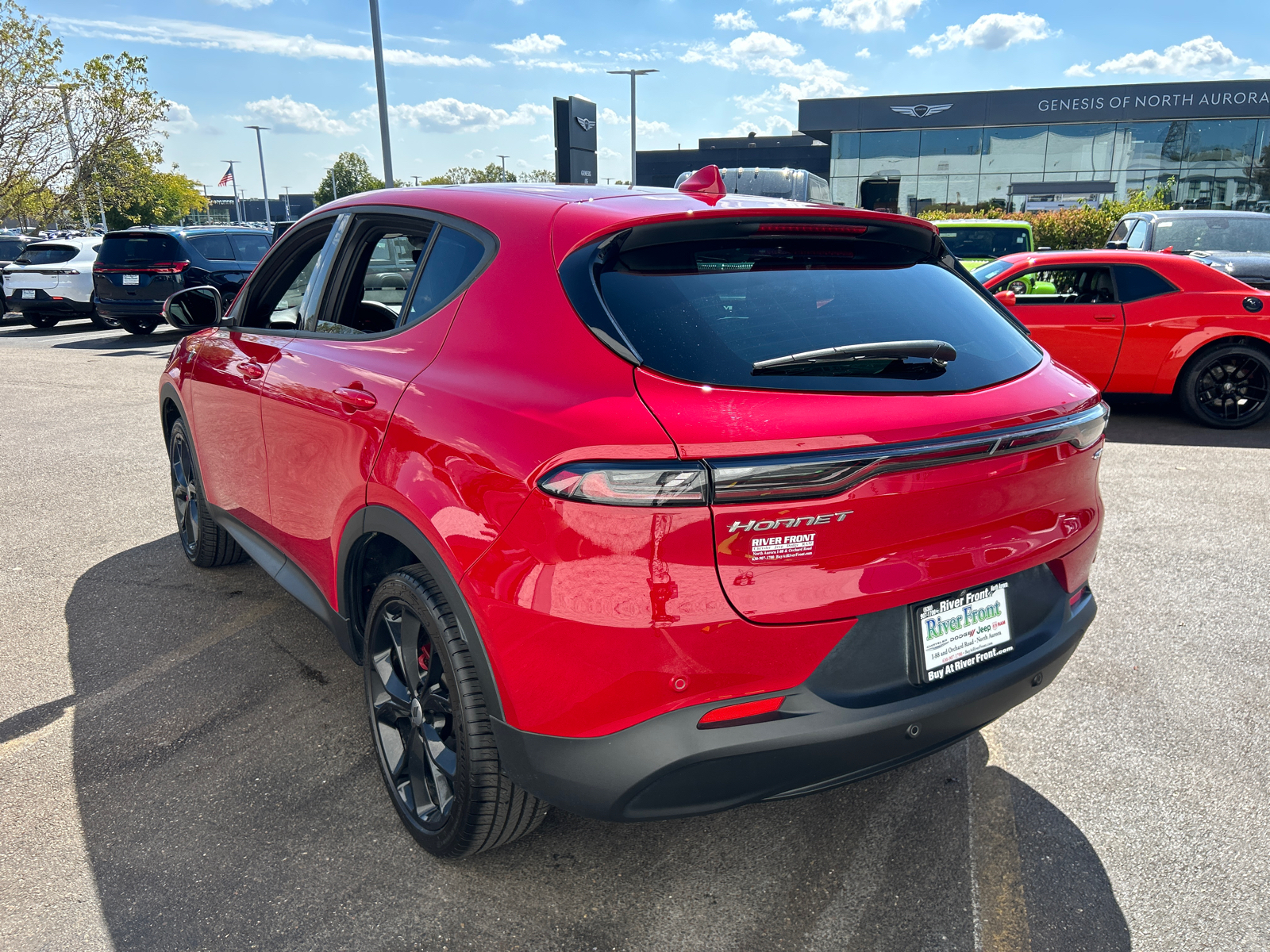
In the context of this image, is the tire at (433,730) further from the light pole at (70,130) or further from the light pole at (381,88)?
the light pole at (70,130)

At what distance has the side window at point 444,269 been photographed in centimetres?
242

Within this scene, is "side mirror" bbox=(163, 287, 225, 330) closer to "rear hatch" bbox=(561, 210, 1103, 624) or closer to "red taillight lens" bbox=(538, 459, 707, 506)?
"rear hatch" bbox=(561, 210, 1103, 624)

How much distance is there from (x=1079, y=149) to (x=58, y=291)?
39.6 meters

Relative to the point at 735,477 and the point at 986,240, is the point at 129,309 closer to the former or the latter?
the point at 986,240

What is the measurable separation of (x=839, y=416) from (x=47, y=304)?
18896 mm

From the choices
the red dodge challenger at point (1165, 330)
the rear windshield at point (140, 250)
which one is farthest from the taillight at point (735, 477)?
the rear windshield at point (140, 250)

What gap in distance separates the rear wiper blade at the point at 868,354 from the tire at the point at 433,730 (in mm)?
975

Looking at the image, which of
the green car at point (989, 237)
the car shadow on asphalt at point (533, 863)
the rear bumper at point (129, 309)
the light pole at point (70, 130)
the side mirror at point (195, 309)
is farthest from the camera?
the light pole at point (70, 130)

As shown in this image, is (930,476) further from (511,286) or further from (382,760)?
(382,760)

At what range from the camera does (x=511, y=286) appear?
2223mm

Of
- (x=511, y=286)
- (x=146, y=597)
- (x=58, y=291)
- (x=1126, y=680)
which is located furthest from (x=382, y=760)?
(x=58, y=291)

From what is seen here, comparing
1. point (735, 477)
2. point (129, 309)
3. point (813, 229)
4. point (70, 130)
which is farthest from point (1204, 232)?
point (70, 130)

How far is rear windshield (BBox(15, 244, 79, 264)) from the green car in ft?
51.2

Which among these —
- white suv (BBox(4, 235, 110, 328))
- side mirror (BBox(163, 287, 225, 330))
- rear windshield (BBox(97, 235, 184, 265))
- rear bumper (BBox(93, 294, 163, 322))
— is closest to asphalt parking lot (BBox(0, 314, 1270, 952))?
side mirror (BBox(163, 287, 225, 330))
